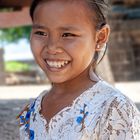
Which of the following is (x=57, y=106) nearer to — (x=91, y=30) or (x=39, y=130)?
(x=39, y=130)

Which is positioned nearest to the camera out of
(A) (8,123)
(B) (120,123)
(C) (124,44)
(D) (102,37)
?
(B) (120,123)

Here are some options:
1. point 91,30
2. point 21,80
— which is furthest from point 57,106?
point 21,80

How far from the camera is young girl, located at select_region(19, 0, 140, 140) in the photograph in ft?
5.10

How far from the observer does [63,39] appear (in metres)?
1.62

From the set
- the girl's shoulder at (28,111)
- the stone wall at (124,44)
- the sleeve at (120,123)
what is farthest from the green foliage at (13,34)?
the sleeve at (120,123)

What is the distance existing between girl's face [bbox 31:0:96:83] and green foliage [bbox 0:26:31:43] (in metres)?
23.4

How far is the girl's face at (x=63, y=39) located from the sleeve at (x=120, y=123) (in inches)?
7.7

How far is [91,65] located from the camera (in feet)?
5.74

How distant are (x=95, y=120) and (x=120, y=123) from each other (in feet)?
0.27

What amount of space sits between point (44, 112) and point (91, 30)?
321mm

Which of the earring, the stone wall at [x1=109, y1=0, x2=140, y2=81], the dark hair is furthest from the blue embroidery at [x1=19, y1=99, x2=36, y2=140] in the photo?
the stone wall at [x1=109, y1=0, x2=140, y2=81]

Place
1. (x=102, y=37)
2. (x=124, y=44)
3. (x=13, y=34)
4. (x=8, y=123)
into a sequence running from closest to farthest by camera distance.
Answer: (x=102, y=37) → (x=8, y=123) → (x=124, y=44) → (x=13, y=34)

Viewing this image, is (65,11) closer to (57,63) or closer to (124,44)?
(57,63)

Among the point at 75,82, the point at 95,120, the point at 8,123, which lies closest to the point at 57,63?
the point at 75,82
